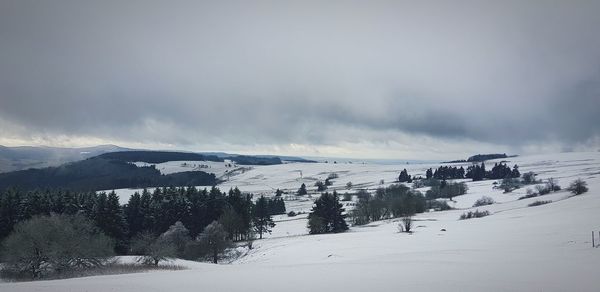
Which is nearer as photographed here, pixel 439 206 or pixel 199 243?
pixel 199 243

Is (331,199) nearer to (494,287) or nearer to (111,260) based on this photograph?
(111,260)

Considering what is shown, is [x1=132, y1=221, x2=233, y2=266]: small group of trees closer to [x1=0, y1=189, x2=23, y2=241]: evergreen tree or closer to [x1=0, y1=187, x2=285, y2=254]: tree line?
[x1=0, y1=187, x2=285, y2=254]: tree line

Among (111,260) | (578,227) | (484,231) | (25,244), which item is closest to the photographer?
(25,244)

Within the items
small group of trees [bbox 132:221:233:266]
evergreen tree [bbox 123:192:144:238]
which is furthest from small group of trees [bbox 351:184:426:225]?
evergreen tree [bbox 123:192:144:238]

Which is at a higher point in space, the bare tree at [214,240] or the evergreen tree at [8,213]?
the evergreen tree at [8,213]

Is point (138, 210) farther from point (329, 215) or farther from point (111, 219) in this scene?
point (329, 215)

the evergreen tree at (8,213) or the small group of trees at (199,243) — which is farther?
the evergreen tree at (8,213)

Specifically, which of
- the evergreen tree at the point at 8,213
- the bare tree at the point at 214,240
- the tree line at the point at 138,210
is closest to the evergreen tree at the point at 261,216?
the tree line at the point at 138,210

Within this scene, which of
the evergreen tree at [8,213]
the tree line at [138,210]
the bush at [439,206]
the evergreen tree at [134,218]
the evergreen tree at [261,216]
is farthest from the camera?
the bush at [439,206]

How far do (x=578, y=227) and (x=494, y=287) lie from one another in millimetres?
36417

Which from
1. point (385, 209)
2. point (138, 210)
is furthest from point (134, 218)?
point (385, 209)

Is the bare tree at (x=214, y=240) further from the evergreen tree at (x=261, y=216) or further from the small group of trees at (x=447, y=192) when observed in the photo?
the small group of trees at (x=447, y=192)

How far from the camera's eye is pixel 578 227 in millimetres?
45688

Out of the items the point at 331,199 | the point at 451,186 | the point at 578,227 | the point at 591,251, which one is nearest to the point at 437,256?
the point at 591,251
